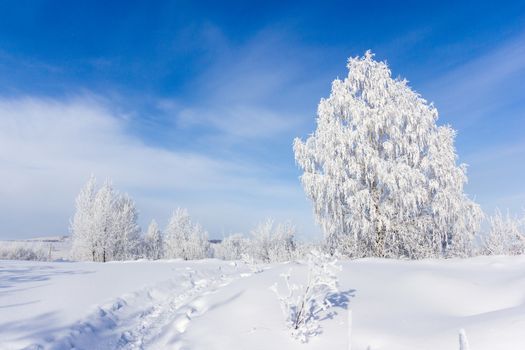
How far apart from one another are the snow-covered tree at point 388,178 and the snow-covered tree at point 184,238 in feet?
90.2

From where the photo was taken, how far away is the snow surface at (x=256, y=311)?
5645mm

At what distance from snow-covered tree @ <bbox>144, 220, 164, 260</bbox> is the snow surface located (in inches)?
1322

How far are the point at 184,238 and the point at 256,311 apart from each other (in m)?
36.3

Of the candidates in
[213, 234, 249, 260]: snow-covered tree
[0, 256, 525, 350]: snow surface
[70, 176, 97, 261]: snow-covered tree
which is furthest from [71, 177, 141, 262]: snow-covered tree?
[0, 256, 525, 350]: snow surface

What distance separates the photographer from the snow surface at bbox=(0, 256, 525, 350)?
5.64 metres

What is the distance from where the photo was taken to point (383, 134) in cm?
1608

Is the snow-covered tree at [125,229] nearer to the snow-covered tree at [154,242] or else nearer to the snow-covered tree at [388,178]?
the snow-covered tree at [154,242]

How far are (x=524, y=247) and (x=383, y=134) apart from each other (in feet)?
21.9

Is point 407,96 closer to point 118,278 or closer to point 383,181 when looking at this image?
point 383,181

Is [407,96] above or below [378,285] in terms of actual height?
above

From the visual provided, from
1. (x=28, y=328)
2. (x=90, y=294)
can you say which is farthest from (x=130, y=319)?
(x=28, y=328)

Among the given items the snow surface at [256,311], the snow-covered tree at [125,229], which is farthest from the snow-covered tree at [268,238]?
the snow surface at [256,311]

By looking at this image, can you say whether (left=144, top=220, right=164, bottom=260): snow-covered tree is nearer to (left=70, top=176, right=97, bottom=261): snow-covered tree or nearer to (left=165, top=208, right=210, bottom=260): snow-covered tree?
(left=165, top=208, right=210, bottom=260): snow-covered tree

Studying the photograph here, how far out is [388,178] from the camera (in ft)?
47.7
